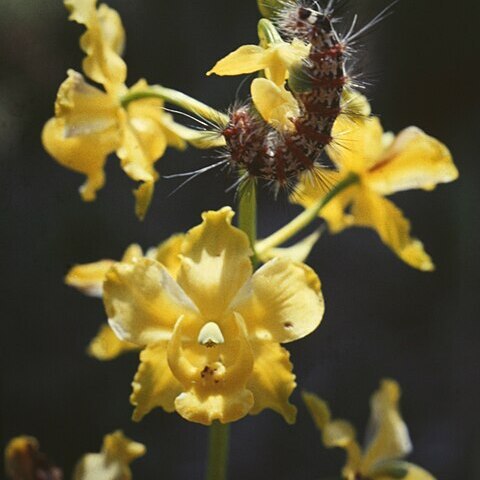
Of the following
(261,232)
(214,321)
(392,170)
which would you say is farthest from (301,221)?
(261,232)

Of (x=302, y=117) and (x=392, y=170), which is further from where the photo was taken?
(x=392, y=170)

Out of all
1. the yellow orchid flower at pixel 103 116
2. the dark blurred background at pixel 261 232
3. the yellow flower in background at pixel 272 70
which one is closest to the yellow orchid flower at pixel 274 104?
the yellow flower in background at pixel 272 70

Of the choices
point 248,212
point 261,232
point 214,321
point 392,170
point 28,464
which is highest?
point 261,232

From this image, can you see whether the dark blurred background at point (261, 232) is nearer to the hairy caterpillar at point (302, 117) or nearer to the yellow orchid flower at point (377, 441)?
the yellow orchid flower at point (377, 441)

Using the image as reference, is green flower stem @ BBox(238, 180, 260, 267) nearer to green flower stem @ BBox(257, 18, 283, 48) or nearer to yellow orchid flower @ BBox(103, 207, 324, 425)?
yellow orchid flower @ BBox(103, 207, 324, 425)

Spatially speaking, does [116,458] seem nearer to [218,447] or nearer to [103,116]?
[218,447]

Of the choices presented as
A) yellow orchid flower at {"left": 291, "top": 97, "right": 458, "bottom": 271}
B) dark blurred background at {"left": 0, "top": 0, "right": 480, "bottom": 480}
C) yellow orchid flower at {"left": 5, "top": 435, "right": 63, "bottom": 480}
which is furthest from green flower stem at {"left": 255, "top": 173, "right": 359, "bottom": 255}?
dark blurred background at {"left": 0, "top": 0, "right": 480, "bottom": 480}
